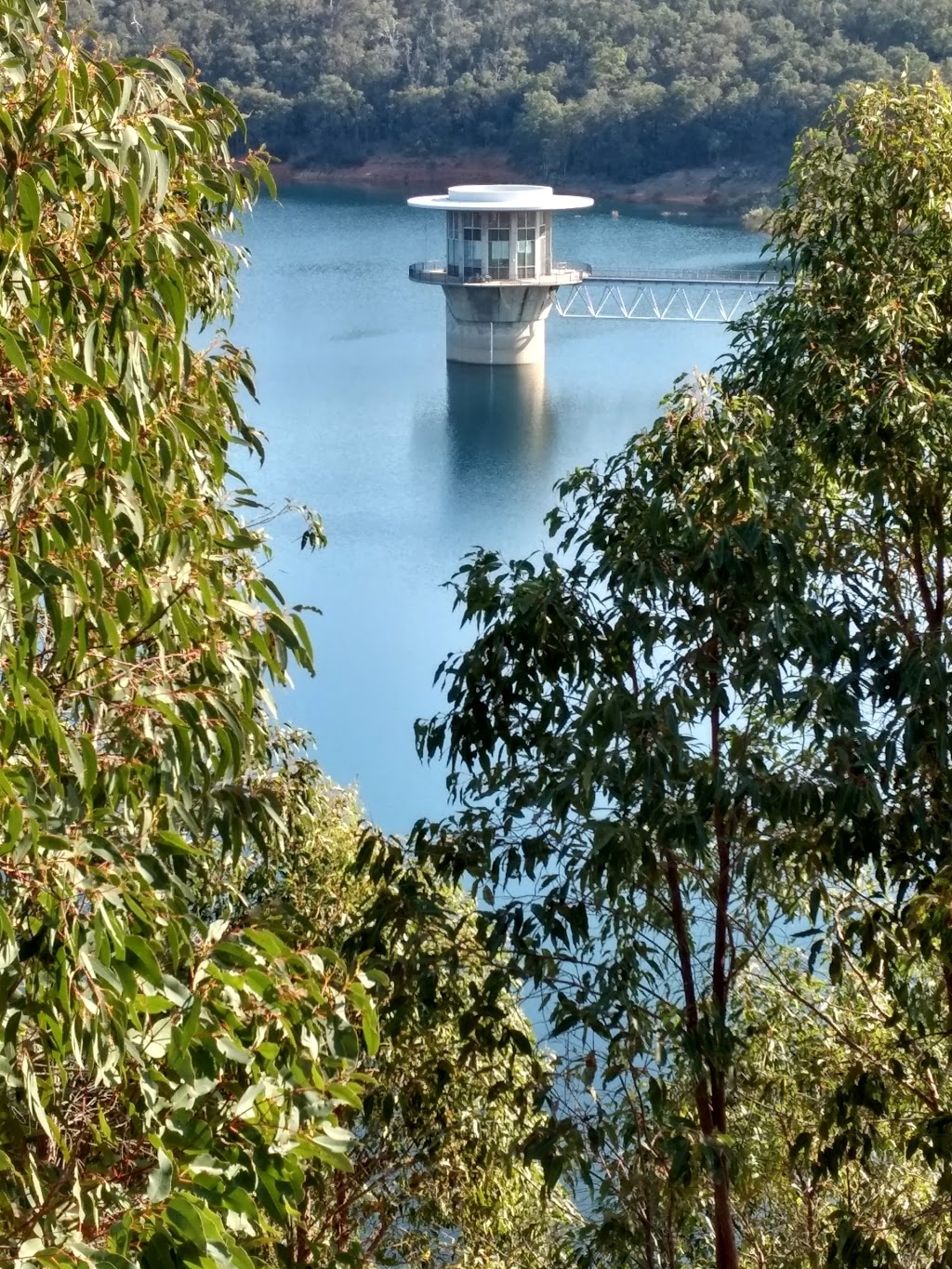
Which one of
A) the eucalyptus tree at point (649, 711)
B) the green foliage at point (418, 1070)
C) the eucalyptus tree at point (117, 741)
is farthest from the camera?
the green foliage at point (418, 1070)

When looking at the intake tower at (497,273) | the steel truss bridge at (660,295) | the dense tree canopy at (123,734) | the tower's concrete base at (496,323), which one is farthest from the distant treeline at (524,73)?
the dense tree canopy at (123,734)

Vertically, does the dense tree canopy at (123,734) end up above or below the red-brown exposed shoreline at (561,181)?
below

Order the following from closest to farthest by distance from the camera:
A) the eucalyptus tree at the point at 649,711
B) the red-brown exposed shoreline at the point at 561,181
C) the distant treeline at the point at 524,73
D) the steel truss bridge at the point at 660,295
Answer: the eucalyptus tree at the point at 649,711 < the steel truss bridge at the point at 660,295 < the distant treeline at the point at 524,73 < the red-brown exposed shoreline at the point at 561,181

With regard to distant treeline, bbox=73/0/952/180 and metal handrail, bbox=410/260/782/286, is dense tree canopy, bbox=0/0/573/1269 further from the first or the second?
distant treeline, bbox=73/0/952/180

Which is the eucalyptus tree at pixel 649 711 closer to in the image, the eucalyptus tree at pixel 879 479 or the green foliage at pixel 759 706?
the green foliage at pixel 759 706

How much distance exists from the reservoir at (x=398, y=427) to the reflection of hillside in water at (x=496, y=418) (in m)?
0.03

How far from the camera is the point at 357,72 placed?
65.6ft

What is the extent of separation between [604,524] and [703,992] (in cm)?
83

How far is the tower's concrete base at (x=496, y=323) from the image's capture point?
47.1 ft

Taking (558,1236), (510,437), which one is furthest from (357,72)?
(558,1236)

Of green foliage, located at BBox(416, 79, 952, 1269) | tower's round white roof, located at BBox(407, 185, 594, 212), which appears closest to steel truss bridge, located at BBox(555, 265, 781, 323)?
tower's round white roof, located at BBox(407, 185, 594, 212)

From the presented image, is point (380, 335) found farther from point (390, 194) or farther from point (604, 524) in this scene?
point (604, 524)

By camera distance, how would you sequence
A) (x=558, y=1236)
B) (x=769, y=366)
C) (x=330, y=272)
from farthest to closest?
1. (x=330, y=272)
2. (x=558, y=1236)
3. (x=769, y=366)

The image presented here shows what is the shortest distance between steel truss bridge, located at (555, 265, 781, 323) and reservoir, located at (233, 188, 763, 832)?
0.20 metres
